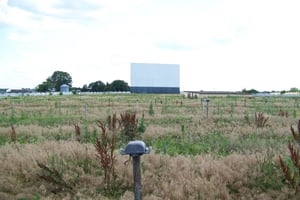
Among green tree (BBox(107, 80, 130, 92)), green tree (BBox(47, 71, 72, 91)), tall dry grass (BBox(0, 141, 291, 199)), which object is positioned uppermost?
green tree (BBox(47, 71, 72, 91))

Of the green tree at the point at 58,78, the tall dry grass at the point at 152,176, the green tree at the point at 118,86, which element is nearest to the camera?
the tall dry grass at the point at 152,176

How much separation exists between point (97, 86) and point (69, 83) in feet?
54.1

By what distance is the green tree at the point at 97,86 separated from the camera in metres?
119

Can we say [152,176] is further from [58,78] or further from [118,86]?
[58,78]

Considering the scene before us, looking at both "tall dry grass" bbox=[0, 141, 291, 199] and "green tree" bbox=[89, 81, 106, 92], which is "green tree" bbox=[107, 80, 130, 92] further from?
"tall dry grass" bbox=[0, 141, 291, 199]

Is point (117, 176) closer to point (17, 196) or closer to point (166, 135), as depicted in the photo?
point (17, 196)

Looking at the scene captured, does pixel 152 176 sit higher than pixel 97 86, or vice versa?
pixel 97 86

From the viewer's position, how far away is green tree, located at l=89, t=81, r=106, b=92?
119 metres

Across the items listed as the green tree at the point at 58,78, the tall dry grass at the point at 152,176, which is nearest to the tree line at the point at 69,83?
the green tree at the point at 58,78

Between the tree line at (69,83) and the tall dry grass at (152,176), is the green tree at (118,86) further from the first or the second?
the tall dry grass at (152,176)

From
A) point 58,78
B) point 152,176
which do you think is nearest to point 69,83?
point 58,78

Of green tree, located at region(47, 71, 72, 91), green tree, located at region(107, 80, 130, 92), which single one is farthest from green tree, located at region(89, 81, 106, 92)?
green tree, located at region(47, 71, 72, 91)

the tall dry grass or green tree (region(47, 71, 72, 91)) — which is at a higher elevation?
green tree (region(47, 71, 72, 91))

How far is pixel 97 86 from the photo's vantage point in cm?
11812
